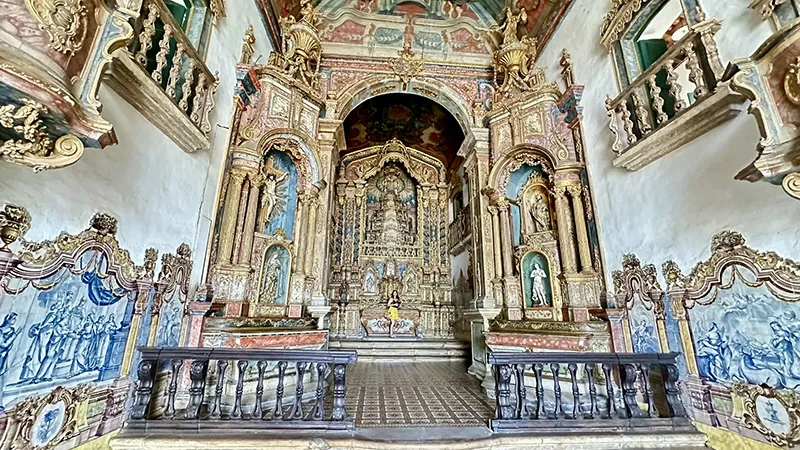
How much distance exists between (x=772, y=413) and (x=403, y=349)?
6014 millimetres

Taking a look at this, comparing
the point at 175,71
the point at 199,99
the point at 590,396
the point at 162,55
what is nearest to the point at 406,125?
the point at 199,99

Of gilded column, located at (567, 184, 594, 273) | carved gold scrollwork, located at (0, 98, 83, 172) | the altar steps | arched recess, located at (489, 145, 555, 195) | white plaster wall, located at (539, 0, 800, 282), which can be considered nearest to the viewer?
carved gold scrollwork, located at (0, 98, 83, 172)

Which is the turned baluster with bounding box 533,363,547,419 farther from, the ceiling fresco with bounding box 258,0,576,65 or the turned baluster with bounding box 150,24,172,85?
the ceiling fresco with bounding box 258,0,576,65

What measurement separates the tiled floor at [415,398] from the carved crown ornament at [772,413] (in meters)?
2.07

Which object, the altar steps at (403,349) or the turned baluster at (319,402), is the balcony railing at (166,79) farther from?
the altar steps at (403,349)

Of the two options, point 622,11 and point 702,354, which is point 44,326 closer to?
point 702,354

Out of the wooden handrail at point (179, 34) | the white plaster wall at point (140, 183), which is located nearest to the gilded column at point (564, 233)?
the white plaster wall at point (140, 183)

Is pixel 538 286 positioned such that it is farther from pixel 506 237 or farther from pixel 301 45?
pixel 301 45

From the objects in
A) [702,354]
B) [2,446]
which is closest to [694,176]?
[702,354]

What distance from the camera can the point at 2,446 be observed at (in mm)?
1782

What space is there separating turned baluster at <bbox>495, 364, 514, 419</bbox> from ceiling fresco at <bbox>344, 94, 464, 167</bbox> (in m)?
7.33

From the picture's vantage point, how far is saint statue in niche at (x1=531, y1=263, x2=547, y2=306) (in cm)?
509

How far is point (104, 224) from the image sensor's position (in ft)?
7.93

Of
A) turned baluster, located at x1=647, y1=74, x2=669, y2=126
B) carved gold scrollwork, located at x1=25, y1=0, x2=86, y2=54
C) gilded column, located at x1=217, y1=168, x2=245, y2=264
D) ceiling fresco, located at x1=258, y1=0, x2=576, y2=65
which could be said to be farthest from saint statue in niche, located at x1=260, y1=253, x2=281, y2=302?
turned baluster, located at x1=647, y1=74, x2=669, y2=126
